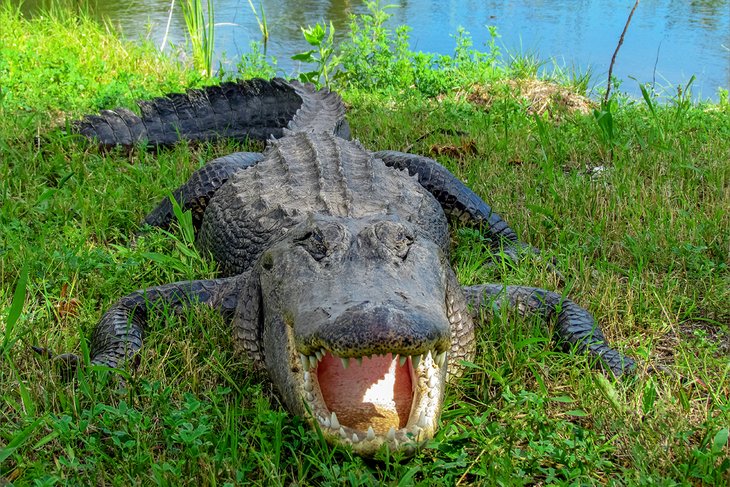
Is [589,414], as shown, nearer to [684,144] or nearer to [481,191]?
[481,191]

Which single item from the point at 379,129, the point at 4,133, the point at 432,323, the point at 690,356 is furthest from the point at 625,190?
the point at 4,133

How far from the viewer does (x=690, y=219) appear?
389cm

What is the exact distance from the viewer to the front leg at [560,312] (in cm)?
294

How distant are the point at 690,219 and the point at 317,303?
7.78 feet

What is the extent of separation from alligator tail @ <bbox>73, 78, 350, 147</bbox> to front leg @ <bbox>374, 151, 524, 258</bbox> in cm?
73

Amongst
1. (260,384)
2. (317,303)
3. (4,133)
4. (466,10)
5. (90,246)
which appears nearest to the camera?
(317,303)

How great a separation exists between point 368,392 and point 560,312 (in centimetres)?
114

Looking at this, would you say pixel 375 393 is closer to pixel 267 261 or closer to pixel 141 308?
pixel 267 261

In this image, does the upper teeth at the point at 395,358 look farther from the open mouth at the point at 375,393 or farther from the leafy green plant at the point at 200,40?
the leafy green plant at the point at 200,40

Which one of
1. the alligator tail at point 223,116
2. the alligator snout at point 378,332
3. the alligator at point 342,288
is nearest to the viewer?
the alligator snout at point 378,332

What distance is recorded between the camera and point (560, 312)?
313 centimetres

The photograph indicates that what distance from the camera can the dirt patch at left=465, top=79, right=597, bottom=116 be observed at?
6.30 meters

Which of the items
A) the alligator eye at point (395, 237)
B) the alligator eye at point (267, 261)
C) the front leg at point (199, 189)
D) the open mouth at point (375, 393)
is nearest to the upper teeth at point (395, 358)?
the open mouth at point (375, 393)

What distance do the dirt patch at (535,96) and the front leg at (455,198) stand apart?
198 cm
